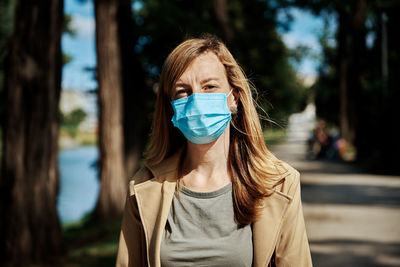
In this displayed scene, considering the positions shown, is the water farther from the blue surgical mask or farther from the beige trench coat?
the blue surgical mask

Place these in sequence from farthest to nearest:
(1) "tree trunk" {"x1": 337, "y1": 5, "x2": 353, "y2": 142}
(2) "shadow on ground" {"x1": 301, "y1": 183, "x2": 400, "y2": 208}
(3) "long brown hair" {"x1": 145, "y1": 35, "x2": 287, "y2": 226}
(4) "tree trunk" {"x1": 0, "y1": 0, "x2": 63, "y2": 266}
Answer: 1. (1) "tree trunk" {"x1": 337, "y1": 5, "x2": 353, "y2": 142}
2. (2) "shadow on ground" {"x1": 301, "y1": 183, "x2": 400, "y2": 208}
3. (4) "tree trunk" {"x1": 0, "y1": 0, "x2": 63, "y2": 266}
4. (3) "long brown hair" {"x1": 145, "y1": 35, "x2": 287, "y2": 226}

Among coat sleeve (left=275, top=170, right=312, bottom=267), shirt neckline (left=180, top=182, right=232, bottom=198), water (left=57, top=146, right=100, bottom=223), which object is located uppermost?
shirt neckline (left=180, top=182, right=232, bottom=198)

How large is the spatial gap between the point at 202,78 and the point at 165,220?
2.55ft

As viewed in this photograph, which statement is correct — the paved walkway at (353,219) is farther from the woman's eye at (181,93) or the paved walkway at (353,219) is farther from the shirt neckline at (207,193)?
the woman's eye at (181,93)

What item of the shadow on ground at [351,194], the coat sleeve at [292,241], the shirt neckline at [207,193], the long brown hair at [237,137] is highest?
the long brown hair at [237,137]

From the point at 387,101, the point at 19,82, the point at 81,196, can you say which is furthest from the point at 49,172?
the point at 387,101

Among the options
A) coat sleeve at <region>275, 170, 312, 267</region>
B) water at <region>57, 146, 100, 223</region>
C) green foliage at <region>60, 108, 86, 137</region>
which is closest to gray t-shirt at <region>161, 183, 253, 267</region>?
coat sleeve at <region>275, 170, 312, 267</region>

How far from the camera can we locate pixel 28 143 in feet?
20.1

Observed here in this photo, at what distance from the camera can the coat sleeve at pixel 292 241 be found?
7.29ft

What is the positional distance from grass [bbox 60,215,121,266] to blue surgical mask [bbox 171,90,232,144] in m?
4.27

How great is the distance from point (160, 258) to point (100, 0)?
8.91m

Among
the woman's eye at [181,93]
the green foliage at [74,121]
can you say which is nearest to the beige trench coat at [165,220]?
the woman's eye at [181,93]

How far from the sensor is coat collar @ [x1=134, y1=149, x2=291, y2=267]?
2189 millimetres

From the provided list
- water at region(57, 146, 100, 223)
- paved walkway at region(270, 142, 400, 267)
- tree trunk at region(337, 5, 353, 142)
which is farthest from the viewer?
tree trunk at region(337, 5, 353, 142)
